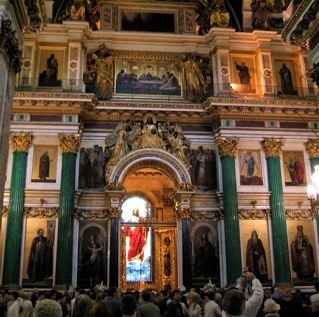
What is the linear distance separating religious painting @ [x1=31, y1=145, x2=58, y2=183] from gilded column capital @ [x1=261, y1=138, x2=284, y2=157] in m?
8.93

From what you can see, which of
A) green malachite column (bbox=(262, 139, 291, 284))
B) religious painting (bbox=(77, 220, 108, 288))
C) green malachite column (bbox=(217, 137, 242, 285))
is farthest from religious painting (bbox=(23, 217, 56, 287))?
green malachite column (bbox=(262, 139, 291, 284))

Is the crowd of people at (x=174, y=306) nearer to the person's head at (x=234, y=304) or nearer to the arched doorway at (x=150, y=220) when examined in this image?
the person's head at (x=234, y=304)

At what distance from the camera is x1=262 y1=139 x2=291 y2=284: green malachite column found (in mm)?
19016

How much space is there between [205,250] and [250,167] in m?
4.07

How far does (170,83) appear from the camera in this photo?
21.7 metres

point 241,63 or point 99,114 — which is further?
point 241,63

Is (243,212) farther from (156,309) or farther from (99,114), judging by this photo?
→ (156,309)

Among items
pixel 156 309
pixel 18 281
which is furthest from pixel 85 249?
pixel 156 309

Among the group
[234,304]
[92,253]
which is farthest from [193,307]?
[92,253]

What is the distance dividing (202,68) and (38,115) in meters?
7.68

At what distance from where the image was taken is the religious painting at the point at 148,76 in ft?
70.4

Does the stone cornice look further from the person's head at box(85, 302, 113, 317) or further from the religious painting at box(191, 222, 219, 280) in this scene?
the person's head at box(85, 302, 113, 317)

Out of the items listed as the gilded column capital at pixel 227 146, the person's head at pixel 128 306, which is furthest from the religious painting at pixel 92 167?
the person's head at pixel 128 306

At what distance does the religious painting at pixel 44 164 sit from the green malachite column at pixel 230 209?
23.0 ft
